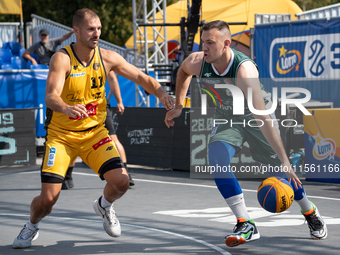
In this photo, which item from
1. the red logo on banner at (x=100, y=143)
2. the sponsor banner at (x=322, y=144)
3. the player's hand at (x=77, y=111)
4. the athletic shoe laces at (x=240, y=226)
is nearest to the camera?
the player's hand at (x=77, y=111)

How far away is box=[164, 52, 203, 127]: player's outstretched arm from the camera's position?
16.6ft

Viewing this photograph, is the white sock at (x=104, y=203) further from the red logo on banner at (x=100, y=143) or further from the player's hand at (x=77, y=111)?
the player's hand at (x=77, y=111)

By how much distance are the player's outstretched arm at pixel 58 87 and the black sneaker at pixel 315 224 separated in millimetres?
2388

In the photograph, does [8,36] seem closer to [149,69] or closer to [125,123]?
[149,69]

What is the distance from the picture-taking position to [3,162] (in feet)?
37.2

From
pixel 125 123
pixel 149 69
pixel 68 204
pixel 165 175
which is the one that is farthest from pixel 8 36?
pixel 68 204

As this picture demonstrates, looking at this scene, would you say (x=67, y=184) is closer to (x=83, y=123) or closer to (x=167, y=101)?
(x=83, y=123)

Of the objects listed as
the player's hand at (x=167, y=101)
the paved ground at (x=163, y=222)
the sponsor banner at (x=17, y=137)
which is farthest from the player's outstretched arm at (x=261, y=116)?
the sponsor banner at (x=17, y=137)

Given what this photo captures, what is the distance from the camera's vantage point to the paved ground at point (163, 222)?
4.92 meters

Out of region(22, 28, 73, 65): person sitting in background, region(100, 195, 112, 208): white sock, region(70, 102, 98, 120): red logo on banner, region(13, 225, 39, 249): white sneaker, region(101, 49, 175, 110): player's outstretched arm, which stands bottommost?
region(13, 225, 39, 249): white sneaker

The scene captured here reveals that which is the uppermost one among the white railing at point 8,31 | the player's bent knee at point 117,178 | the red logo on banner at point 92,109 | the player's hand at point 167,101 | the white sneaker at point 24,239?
the white railing at point 8,31

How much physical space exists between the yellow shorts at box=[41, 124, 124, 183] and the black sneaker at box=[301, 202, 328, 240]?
6.16ft

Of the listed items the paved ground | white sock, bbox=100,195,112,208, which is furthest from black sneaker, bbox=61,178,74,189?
white sock, bbox=100,195,112,208

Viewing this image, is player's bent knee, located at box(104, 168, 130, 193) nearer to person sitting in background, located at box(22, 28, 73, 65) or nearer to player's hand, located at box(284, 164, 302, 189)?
player's hand, located at box(284, 164, 302, 189)
